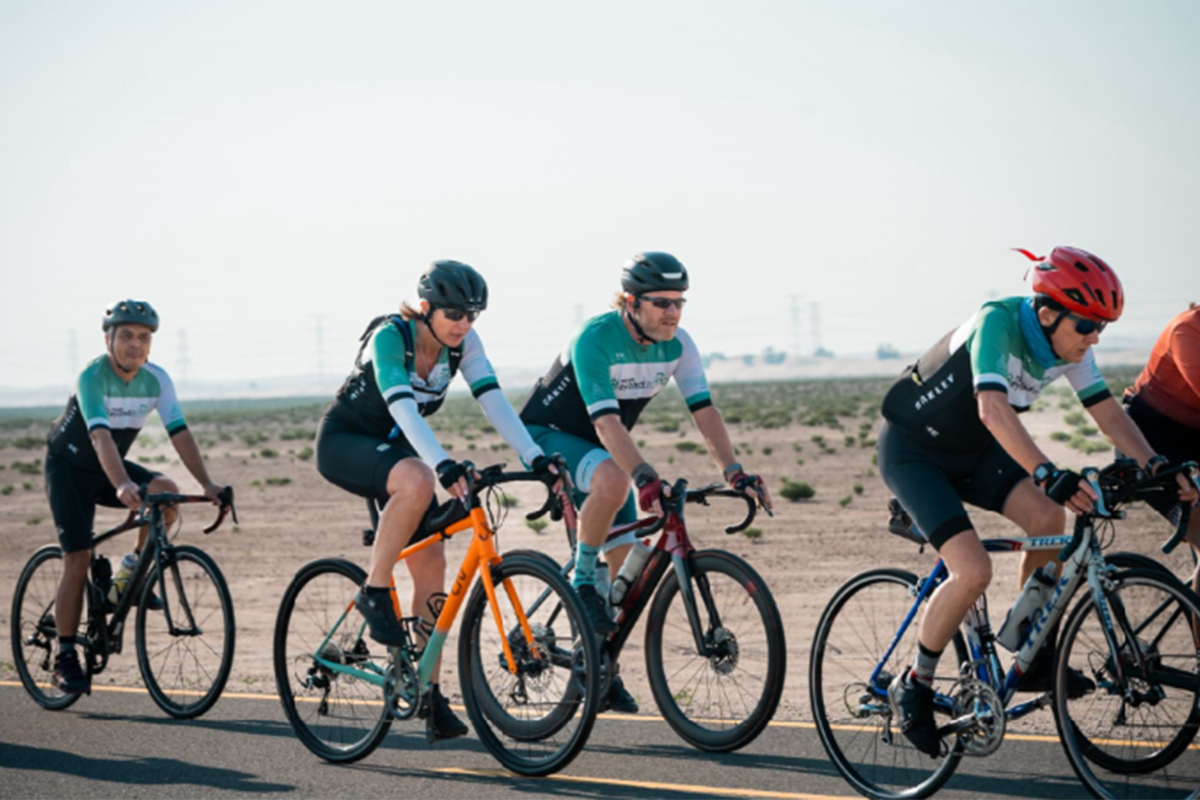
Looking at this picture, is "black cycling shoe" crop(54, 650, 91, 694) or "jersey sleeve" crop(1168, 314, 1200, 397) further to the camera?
"black cycling shoe" crop(54, 650, 91, 694)

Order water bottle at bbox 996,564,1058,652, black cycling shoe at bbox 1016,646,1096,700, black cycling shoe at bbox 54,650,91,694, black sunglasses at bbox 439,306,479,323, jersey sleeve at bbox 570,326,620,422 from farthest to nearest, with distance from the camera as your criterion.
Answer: black cycling shoe at bbox 54,650,91,694
jersey sleeve at bbox 570,326,620,422
black sunglasses at bbox 439,306,479,323
water bottle at bbox 996,564,1058,652
black cycling shoe at bbox 1016,646,1096,700

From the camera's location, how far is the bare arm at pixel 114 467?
26.1 ft

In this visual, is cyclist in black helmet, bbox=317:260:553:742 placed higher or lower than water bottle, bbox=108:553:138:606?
higher

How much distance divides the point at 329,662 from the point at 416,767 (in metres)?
0.76

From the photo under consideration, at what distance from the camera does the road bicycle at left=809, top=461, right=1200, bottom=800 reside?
5.21 meters

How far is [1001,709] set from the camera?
5402mm

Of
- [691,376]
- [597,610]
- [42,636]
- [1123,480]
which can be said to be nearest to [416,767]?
[597,610]

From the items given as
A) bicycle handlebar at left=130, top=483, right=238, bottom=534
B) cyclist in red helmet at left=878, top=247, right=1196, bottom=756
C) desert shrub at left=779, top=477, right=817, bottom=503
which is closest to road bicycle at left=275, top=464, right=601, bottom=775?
bicycle handlebar at left=130, top=483, right=238, bottom=534

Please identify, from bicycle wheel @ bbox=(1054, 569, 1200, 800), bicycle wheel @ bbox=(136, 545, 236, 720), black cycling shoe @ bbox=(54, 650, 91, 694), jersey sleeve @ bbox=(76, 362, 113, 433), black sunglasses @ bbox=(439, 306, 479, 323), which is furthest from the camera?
black cycling shoe @ bbox=(54, 650, 91, 694)

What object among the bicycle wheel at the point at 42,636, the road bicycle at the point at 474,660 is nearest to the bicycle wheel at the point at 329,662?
the road bicycle at the point at 474,660

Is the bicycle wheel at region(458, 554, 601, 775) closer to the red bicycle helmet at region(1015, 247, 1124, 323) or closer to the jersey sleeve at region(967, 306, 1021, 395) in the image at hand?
the jersey sleeve at region(967, 306, 1021, 395)

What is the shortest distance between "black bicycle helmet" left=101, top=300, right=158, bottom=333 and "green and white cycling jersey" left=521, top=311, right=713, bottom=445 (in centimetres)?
263

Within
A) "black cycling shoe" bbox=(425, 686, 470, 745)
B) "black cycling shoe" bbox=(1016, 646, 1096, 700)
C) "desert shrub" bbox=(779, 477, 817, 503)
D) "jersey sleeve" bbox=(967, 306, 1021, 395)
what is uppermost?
"jersey sleeve" bbox=(967, 306, 1021, 395)

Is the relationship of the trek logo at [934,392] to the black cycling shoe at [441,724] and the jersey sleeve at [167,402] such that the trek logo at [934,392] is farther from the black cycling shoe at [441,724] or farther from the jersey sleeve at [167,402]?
the jersey sleeve at [167,402]
